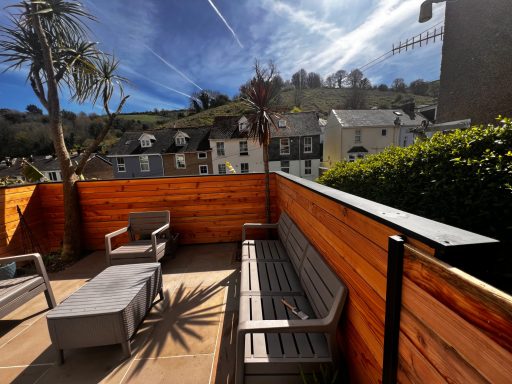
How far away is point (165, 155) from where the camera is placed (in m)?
22.8

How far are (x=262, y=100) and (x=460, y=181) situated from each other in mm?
3483

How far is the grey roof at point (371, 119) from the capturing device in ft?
74.4

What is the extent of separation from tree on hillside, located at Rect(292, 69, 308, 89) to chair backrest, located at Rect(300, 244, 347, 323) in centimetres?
6033

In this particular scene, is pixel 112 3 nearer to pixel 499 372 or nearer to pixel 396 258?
pixel 396 258

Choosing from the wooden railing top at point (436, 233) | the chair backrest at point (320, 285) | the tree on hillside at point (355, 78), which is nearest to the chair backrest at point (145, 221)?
the chair backrest at point (320, 285)

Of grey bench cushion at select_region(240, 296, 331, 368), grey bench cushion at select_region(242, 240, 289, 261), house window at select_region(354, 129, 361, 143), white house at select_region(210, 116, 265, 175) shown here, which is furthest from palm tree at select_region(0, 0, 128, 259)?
house window at select_region(354, 129, 361, 143)

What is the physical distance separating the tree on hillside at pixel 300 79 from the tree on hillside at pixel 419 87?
2531cm

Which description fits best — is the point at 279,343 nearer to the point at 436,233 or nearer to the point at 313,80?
the point at 436,233

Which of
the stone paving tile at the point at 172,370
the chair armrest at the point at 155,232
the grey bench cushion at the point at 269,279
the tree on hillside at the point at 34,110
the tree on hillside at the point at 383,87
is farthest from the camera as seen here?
the tree on hillside at the point at 383,87

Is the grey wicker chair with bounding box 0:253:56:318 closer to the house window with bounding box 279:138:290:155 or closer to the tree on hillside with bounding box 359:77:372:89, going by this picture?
the house window with bounding box 279:138:290:155

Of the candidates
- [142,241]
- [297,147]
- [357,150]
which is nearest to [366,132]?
[357,150]

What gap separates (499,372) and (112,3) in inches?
296

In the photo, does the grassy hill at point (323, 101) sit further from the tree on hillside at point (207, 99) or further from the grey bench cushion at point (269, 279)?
the grey bench cushion at point (269, 279)

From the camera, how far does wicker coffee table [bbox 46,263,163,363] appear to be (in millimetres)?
2004
